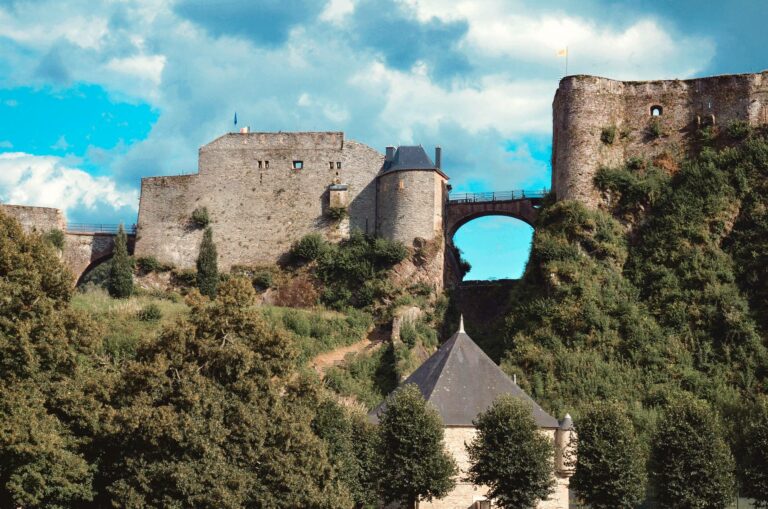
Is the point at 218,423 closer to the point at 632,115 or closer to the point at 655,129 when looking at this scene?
the point at 655,129

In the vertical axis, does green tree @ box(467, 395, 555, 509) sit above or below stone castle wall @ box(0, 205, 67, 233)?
below

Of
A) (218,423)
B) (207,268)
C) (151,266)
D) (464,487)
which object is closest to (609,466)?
(464,487)

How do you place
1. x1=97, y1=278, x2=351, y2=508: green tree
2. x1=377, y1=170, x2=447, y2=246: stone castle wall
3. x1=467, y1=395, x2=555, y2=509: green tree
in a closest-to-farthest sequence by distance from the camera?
x1=97, y1=278, x2=351, y2=508: green tree → x1=467, y1=395, x2=555, y2=509: green tree → x1=377, y1=170, x2=447, y2=246: stone castle wall

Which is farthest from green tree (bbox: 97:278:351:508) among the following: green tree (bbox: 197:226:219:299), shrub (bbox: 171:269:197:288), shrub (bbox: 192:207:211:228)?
shrub (bbox: 192:207:211:228)

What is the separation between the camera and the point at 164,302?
5831 cm

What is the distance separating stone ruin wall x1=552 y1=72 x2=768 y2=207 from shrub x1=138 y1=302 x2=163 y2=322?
59.3 ft

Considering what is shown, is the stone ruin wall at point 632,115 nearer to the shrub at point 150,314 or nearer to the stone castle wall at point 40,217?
the shrub at point 150,314

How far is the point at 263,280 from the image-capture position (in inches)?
2379

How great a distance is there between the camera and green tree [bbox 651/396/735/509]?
37219 mm

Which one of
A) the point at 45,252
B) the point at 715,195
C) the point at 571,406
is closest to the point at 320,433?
the point at 45,252

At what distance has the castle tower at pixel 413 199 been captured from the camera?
5903cm

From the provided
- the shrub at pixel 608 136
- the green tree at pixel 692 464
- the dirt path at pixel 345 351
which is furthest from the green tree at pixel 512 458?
the shrub at pixel 608 136

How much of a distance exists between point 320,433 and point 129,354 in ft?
50.6

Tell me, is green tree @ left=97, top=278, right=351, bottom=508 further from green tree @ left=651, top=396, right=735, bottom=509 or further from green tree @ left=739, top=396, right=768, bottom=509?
green tree @ left=739, top=396, right=768, bottom=509
